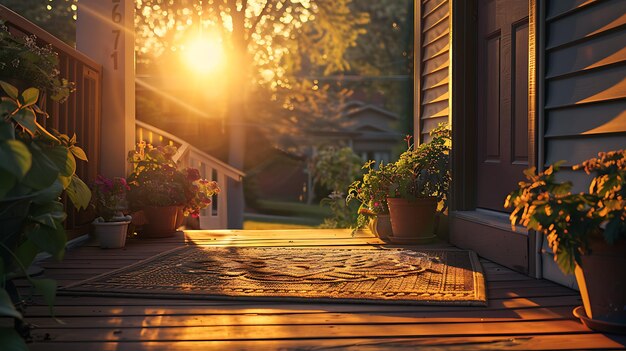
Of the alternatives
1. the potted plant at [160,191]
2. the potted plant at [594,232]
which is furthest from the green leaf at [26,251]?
the potted plant at [160,191]

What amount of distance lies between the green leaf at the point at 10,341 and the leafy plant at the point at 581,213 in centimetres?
156

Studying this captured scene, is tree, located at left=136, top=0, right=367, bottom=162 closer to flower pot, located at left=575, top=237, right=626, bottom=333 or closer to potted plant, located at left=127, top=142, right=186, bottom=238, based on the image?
potted plant, located at left=127, top=142, right=186, bottom=238

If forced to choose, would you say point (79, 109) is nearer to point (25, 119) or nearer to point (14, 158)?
point (25, 119)

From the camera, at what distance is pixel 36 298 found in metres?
2.94

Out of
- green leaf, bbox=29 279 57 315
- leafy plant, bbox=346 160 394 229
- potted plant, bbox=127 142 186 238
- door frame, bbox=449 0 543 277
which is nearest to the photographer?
green leaf, bbox=29 279 57 315

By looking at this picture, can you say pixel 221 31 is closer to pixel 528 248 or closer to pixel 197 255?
pixel 197 255

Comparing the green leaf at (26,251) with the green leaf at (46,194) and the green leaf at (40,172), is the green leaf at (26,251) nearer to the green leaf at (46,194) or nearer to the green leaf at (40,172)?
the green leaf at (46,194)

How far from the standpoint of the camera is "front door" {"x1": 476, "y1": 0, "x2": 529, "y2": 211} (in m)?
4.12

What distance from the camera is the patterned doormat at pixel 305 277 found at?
119 inches

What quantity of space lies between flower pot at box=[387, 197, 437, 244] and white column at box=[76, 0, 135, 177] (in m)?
2.03

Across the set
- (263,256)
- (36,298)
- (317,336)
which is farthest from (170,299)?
(263,256)

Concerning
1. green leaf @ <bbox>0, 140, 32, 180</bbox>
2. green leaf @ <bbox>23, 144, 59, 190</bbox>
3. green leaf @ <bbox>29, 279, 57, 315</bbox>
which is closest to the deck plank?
green leaf @ <bbox>29, 279, 57, 315</bbox>

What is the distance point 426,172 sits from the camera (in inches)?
192

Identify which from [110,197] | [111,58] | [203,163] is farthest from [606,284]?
[203,163]
